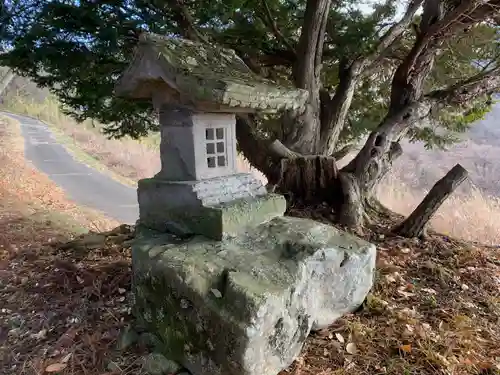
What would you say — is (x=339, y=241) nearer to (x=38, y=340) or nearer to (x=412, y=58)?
(x=38, y=340)

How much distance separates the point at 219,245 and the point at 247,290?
607mm

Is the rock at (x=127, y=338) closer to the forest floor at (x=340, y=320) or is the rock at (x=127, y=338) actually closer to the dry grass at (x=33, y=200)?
the forest floor at (x=340, y=320)

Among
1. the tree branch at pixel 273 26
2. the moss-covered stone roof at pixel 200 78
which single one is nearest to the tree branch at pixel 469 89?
the tree branch at pixel 273 26

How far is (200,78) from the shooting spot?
259 cm

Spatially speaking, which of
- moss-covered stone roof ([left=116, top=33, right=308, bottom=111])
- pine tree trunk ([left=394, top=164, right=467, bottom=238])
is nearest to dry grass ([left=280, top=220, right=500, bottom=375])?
pine tree trunk ([left=394, top=164, right=467, bottom=238])

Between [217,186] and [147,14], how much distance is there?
7.03 feet

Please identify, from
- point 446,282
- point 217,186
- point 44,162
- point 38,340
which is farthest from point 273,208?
point 44,162

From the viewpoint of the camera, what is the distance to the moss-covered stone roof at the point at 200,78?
2.58 metres

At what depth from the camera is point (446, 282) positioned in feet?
12.5

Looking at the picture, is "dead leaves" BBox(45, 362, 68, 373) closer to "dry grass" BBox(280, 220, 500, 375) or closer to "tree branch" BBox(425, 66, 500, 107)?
"dry grass" BBox(280, 220, 500, 375)

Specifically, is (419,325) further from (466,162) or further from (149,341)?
(466,162)

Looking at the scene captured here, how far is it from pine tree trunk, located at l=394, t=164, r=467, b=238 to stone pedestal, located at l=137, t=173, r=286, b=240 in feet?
7.12

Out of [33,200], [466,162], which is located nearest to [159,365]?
[33,200]

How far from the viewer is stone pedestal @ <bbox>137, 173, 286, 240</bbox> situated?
117 inches
